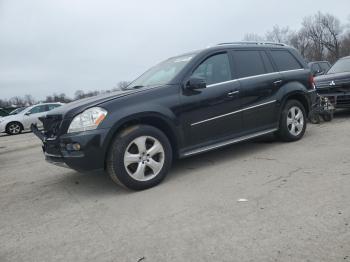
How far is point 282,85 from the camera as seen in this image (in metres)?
6.25

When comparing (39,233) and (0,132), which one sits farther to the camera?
(0,132)

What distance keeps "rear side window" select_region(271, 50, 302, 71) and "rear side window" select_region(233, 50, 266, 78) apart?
43 cm

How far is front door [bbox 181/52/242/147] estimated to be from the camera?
4.96 m

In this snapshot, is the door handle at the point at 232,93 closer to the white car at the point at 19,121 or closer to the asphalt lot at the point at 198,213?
the asphalt lot at the point at 198,213

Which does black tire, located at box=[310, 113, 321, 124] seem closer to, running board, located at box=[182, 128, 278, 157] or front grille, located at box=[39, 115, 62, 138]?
running board, located at box=[182, 128, 278, 157]

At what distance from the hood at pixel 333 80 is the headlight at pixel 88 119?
6.60m

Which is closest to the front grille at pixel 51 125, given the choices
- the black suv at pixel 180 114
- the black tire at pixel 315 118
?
the black suv at pixel 180 114

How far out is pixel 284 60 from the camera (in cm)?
657

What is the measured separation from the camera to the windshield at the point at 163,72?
5.22 meters

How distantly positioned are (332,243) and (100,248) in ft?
5.97

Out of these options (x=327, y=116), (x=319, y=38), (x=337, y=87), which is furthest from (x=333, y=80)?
(x=319, y=38)

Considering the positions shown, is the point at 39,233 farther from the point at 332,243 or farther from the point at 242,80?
the point at 242,80

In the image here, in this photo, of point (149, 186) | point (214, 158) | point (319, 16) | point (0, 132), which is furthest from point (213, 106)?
point (319, 16)

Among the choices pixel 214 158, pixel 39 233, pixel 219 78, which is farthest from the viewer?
pixel 214 158
